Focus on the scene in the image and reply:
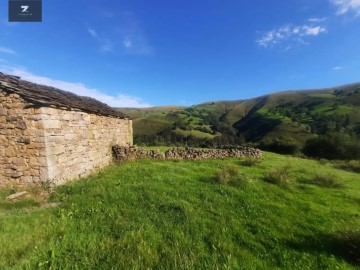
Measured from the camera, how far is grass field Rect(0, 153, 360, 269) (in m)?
5.19

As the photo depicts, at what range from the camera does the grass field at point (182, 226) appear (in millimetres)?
5191

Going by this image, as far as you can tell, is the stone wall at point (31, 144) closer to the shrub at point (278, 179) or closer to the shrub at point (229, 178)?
the shrub at point (229, 178)

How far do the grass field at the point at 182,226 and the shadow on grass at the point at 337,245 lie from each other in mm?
21

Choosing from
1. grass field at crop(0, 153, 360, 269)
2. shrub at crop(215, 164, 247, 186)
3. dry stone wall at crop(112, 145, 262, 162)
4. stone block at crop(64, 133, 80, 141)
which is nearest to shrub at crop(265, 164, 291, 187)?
grass field at crop(0, 153, 360, 269)

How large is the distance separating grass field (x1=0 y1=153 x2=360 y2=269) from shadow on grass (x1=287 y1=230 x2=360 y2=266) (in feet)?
0.07

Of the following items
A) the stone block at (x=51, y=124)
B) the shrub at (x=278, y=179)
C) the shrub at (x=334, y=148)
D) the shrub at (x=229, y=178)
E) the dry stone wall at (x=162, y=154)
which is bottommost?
the shrub at (x=334, y=148)

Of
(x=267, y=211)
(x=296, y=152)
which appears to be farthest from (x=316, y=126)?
(x=267, y=211)

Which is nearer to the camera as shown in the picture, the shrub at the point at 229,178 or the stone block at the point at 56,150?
the stone block at the point at 56,150

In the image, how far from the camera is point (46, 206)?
7910 mm

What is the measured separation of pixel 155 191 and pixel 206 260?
3.86 meters

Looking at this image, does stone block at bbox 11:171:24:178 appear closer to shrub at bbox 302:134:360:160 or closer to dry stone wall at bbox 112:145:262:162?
dry stone wall at bbox 112:145:262:162

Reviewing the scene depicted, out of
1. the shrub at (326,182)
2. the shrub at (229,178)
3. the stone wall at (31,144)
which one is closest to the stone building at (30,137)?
the stone wall at (31,144)

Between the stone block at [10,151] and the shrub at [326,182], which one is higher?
the stone block at [10,151]

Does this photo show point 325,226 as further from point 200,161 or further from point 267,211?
point 200,161
